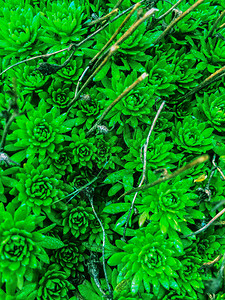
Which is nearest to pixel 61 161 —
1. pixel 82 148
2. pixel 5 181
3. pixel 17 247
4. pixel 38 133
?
pixel 82 148

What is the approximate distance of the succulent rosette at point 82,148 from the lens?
7.20 feet

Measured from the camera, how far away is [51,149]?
6.79 feet

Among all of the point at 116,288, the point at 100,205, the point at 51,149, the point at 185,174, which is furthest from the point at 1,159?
the point at 185,174

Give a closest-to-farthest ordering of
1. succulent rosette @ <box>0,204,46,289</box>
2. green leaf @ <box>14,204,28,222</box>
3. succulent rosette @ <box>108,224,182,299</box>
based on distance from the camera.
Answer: succulent rosette @ <box>0,204,46,289</box> < green leaf @ <box>14,204,28,222</box> < succulent rosette @ <box>108,224,182,299</box>

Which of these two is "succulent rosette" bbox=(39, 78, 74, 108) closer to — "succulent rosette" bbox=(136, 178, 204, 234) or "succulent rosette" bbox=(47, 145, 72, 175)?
"succulent rosette" bbox=(47, 145, 72, 175)

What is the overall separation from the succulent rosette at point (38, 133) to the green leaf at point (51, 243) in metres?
0.61

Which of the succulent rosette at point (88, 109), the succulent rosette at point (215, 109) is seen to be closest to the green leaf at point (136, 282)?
the succulent rosette at point (88, 109)

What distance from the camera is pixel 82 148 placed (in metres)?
2.19

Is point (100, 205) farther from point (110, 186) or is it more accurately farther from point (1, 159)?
point (1, 159)

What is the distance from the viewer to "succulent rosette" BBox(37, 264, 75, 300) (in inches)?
75.5

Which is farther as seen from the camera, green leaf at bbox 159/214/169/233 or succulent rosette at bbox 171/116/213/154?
succulent rosette at bbox 171/116/213/154

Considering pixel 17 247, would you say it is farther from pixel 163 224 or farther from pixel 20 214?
pixel 163 224

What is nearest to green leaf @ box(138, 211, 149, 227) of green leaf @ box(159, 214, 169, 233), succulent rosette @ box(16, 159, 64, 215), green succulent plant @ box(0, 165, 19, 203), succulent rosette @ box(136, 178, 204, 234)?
succulent rosette @ box(136, 178, 204, 234)

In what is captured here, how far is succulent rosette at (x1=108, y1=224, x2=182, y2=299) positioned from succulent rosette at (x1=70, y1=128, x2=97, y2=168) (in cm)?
73
